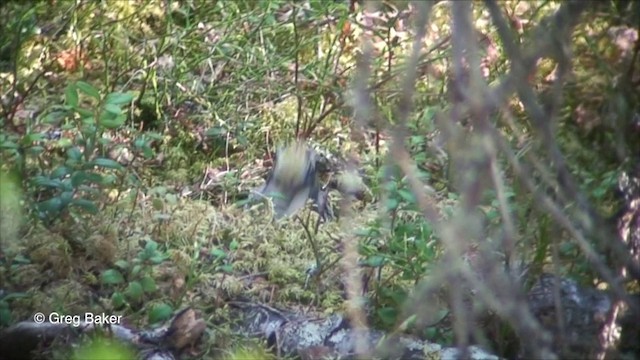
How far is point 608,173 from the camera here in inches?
130

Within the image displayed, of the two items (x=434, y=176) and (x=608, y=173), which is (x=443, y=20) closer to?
(x=434, y=176)

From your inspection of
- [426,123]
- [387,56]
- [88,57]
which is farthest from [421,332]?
[88,57]

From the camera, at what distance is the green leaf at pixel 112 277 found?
2.86 metres

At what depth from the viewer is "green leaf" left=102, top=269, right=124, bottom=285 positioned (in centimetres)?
286

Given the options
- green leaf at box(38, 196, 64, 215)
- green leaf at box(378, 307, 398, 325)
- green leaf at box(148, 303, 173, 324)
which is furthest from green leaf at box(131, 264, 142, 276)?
green leaf at box(378, 307, 398, 325)

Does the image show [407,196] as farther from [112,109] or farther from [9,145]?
[9,145]

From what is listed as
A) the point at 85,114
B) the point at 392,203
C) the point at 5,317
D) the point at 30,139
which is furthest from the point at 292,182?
the point at 5,317

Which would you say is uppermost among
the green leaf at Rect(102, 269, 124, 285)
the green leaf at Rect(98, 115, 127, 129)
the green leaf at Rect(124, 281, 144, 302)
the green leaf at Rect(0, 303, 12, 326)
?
the green leaf at Rect(98, 115, 127, 129)

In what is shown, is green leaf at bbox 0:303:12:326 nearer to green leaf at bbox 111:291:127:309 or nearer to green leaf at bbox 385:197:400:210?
green leaf at bbox 111:291:127:309

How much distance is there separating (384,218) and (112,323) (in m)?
0.89

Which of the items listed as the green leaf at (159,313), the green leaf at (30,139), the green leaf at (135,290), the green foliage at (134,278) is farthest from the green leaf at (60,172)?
the green leaf at (159,313)

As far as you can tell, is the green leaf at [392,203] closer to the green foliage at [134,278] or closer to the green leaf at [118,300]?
the green foliage at [134,278]

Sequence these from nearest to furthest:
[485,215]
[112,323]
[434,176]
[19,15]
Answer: [112,323], [485,215], [434,176], [19,15]

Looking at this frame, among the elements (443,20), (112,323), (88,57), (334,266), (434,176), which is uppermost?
(443,20)
